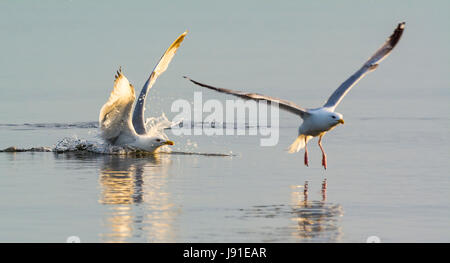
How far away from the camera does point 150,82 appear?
23.8m

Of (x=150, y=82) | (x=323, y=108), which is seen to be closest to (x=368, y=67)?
(x=323, y=108)

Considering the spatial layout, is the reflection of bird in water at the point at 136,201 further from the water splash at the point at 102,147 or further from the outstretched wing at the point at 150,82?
the outstretched wing at the point at 150,82

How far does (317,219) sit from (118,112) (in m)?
9.97

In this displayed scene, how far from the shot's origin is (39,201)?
45.8ft

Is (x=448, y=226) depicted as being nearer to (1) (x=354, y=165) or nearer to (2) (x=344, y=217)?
(2) (x=344, y=217)

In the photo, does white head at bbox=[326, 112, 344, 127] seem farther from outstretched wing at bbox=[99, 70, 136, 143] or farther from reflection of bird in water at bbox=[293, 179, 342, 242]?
outstretched wing at bbox=[99, 70, 136, 143]

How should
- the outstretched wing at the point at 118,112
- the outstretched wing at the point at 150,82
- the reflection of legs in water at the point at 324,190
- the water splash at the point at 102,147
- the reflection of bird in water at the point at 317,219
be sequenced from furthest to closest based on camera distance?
the outstretched wing at the point at 150,82
the water splash at the point at 102,147
the outstretched wing at the point at 118,112
the reflection of legs in water at the point at 324,190
the reflection of bird in water at the point at 317,219

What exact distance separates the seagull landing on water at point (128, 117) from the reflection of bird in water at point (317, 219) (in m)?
6.87

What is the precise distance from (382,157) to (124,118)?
280 inches

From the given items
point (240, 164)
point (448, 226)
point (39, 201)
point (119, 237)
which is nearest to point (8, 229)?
point (119, 237)

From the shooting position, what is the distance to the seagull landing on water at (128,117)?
20125mm

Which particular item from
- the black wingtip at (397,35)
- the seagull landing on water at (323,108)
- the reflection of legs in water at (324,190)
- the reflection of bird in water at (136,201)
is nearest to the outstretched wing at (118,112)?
the reflection of bird in water at (136,201)

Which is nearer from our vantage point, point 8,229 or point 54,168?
point 8,229
